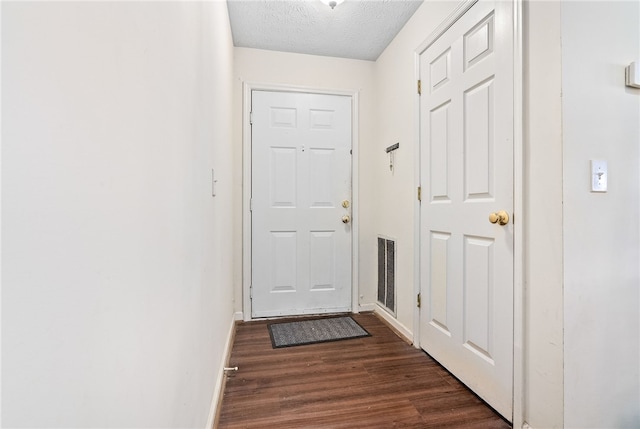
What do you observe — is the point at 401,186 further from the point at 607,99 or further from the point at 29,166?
the point at 29,166

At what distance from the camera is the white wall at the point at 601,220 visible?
1.19 m

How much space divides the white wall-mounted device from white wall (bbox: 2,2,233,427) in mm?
1663

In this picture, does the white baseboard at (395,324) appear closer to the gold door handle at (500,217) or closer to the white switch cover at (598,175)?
the gold door handle at (500,217)

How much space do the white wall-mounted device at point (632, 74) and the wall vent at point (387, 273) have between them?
1.65m

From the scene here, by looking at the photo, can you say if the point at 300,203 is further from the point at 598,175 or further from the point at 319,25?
the point at 598,175

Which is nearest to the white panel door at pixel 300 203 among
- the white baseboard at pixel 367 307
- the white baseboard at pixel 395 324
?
the white baseboard at pixel 367 307

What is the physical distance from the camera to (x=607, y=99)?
1.22m

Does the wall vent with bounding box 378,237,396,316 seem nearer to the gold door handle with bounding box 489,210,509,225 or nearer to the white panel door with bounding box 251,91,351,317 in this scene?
the white panel door with bounding box 251,91,351,317

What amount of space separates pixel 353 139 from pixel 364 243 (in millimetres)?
996

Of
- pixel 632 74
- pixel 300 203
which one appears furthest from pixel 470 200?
pixel 300 203

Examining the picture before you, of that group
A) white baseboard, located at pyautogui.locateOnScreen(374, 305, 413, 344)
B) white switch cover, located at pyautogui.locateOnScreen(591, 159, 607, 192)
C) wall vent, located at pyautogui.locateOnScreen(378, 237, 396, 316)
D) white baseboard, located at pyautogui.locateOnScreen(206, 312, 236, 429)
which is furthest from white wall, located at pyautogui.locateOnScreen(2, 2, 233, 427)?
wall vent, located at pyautogui.locateOnScreen(378, 237, 396, 316)

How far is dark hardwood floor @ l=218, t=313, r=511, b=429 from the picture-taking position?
145cm

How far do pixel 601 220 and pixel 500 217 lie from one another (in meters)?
0.35

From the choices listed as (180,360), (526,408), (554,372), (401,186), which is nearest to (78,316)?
(180,360)
